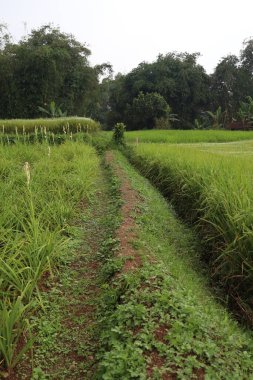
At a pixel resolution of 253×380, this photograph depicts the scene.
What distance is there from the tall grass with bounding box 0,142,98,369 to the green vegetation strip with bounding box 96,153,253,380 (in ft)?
1.77

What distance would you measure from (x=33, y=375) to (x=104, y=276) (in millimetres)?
1260

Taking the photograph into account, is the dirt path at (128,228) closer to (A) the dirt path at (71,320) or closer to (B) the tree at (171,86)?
(A) the dirt path at (71,320)

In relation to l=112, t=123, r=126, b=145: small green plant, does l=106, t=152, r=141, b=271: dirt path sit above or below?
below

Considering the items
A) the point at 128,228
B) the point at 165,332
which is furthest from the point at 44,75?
the point at 165,332

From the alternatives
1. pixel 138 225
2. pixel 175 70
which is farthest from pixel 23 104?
pixel 138 225

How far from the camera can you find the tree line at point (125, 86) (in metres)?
26.0

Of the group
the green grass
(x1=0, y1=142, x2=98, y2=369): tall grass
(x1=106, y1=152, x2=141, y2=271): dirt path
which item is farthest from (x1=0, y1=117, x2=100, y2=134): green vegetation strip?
(x1=106, y1=152, x2=141, y2=271): dirt path

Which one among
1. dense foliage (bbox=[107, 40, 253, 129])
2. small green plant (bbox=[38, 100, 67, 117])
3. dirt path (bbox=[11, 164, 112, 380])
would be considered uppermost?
dense foliage (bbox=[107, 40, 253, 129])

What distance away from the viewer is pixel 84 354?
2459 millimetres

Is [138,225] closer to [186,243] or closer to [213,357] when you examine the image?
[186,243]

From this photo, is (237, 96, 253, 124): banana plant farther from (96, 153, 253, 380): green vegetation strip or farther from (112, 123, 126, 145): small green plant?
(96, 153, 253, 380): green vegetation strip

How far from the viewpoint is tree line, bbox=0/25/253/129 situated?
2598 cm

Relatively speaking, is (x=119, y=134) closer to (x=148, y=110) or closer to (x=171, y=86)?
(x=148, y=110)

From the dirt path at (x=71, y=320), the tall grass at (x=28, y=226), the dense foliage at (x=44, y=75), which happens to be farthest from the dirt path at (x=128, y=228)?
the dense foliage at (x=44, y=75)
